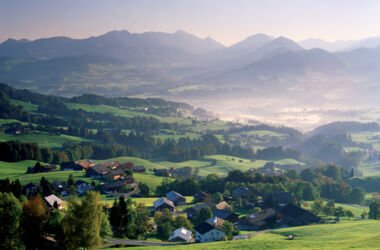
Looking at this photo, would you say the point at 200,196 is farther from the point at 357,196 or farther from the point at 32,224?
the point at 32,224

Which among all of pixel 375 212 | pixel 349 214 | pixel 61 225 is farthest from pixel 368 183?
pixel 61 225

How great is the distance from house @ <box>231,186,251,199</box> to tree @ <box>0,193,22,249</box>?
59.4m

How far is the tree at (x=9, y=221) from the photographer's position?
108 ft

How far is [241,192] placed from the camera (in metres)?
90.1

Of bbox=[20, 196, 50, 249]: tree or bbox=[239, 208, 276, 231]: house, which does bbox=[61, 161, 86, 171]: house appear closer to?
bbox=[239, 208, 276, 231]: house

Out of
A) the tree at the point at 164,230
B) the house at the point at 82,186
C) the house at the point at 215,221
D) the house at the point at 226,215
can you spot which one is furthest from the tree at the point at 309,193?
the house at the point at 82,186

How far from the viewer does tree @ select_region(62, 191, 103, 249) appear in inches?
1316

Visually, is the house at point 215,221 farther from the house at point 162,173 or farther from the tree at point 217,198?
the house at point 162,173

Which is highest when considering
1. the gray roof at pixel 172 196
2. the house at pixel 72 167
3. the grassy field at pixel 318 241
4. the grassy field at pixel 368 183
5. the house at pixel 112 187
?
the grassy field at pixel 318 241

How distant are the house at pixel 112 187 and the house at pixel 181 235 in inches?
1342

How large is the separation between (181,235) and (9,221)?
27.0 m

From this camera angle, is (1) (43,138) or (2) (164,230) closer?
(2) (164,230)

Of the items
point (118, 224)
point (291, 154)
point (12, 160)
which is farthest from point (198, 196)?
point (291, 154)

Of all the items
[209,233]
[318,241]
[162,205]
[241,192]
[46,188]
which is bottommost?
[241,192]
